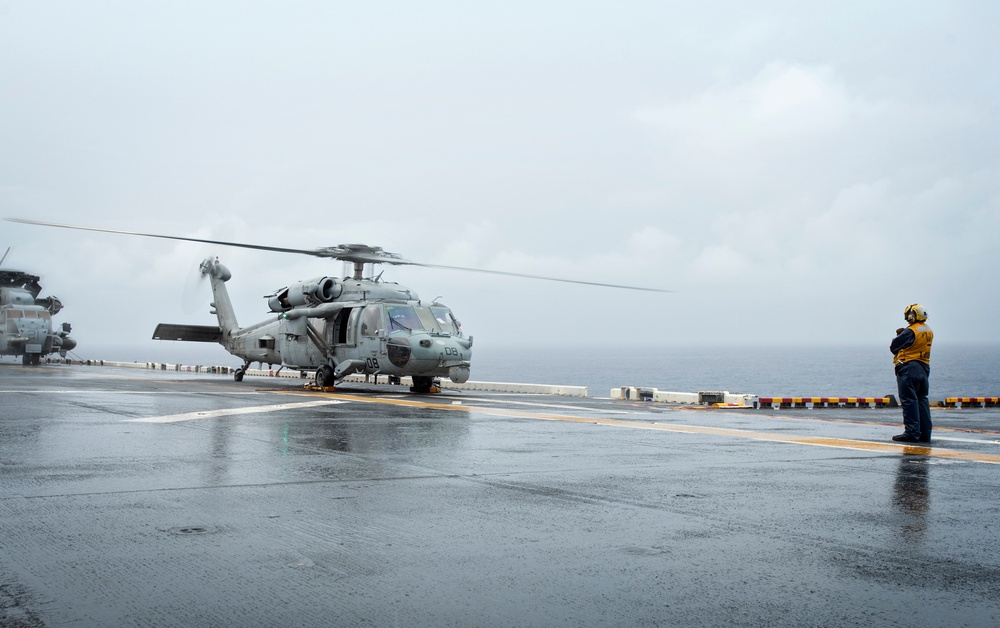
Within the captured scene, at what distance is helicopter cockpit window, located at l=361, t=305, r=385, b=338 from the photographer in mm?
23250

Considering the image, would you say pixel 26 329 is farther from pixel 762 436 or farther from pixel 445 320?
pixel 762 436

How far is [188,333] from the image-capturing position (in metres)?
32.0

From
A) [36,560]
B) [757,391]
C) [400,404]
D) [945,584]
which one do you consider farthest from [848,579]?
[757,391]

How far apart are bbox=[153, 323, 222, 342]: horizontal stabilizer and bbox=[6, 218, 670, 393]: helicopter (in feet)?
16.8

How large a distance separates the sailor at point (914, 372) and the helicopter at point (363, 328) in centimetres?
1144

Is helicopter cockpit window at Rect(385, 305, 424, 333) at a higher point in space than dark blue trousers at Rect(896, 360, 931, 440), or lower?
higher

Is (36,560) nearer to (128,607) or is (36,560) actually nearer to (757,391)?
(128,607)

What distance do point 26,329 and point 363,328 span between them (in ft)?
105

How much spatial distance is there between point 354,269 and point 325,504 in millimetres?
19346

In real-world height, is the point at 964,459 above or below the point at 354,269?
below

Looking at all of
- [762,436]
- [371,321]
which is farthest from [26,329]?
[762,436]

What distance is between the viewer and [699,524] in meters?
5.62

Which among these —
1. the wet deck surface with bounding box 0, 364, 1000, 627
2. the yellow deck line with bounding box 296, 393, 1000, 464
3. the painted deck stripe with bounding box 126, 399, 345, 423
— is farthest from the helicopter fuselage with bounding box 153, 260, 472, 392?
the wet deck surface with bounding box 0, 364, 1000, 627

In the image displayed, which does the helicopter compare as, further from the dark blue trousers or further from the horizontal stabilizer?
the dark blue trousers
